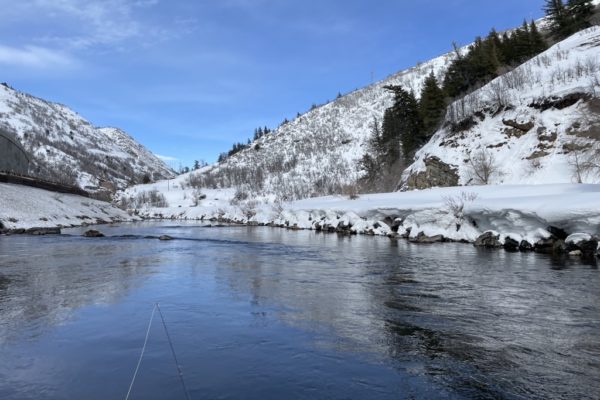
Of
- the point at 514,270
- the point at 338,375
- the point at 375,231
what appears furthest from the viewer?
the point at 375,231

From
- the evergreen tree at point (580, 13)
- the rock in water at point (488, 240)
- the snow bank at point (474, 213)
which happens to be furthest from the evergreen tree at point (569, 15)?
the rock in water at point (488, 240)

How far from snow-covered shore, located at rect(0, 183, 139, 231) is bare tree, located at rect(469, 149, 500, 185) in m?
47.2

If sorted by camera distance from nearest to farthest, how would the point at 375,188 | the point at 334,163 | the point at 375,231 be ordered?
the point at 375,231, the point at 375,188, the point at 334,163

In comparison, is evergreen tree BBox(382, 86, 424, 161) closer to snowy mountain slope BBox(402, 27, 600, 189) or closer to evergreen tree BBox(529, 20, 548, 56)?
snowy mountain slope BBox(402, 27, 600, 189)

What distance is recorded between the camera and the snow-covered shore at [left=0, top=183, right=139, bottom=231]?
4812 centimetres

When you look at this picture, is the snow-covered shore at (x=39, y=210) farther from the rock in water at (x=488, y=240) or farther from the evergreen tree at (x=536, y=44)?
the evergreen tree at (x=536, y=44)

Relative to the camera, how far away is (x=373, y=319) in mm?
10445

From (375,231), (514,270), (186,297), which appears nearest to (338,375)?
(186,297)

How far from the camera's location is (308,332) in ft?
31.1

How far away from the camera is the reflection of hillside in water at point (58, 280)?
1076cm

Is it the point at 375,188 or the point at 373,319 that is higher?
the point at 375,188

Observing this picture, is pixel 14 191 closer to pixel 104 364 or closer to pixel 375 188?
pixel 375 188

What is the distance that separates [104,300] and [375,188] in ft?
197

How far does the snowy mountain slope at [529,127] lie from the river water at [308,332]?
25.7 metres
